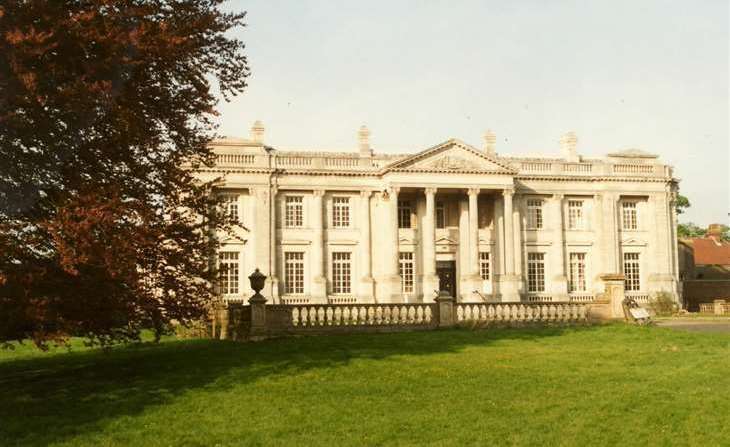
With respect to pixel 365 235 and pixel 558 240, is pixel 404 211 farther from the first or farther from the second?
pixel 558 240

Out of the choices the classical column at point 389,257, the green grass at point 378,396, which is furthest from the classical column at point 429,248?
the green grass at point 378,396

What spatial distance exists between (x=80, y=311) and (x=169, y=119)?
12.6 feet

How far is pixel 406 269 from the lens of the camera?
159ft

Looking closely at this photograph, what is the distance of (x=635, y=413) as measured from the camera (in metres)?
10.1

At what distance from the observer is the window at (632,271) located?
51625 millimetres

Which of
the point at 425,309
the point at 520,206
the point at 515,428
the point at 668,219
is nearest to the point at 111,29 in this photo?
the point at 515,428

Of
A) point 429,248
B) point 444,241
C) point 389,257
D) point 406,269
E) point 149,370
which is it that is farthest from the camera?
point 444,241

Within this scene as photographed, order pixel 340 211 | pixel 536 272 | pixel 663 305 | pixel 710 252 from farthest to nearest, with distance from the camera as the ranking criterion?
pixel 710 252
pixel 536 272
pixel 340 211
pixel 663 305

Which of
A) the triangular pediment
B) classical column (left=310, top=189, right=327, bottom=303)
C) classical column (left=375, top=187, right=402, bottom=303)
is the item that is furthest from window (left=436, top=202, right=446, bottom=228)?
classical column (left=310, top=189, right=327, bottom=303)

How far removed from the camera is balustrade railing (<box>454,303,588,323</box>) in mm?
23547

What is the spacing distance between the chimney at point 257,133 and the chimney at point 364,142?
19.3ft

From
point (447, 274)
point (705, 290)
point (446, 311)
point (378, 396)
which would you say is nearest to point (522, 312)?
point (446, 311)

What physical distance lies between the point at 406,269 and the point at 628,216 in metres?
15.6

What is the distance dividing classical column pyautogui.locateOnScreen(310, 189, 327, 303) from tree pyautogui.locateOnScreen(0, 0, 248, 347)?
32622 mm
